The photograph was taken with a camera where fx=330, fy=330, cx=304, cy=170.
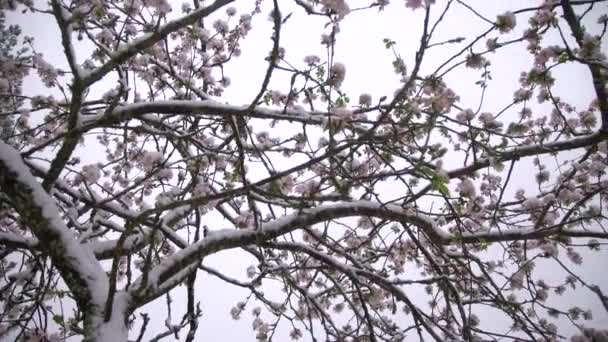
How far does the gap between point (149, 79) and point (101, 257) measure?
6.36 feet

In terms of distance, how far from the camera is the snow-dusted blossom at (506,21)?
6.87 feet

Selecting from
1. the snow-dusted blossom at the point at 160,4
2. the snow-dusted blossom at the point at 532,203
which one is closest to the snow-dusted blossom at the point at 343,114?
the snow-dusted blossom at the point at 160,4

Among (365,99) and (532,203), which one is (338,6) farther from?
(532,203)

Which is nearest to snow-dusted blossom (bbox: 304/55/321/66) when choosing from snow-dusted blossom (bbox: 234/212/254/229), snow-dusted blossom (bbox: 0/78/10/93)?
snow-dusted blossom (bbox: 234/212/254/229)

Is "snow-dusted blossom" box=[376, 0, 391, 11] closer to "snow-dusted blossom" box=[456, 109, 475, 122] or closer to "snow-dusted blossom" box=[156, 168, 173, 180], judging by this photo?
"snow-dusted blossom" box=[456, 109, 475, 122]

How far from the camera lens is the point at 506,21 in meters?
2.11

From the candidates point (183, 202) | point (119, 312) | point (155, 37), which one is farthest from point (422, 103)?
point (119, 312)

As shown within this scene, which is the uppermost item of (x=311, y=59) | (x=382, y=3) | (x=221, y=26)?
(x=221, y=26)

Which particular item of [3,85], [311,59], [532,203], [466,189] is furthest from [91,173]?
[532,203]

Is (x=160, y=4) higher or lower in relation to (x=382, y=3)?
higher

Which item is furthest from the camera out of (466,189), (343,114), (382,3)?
(466,189)

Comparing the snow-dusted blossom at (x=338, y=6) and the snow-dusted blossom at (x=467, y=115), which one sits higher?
the snow-dusted blossom at (x=467, y=115)

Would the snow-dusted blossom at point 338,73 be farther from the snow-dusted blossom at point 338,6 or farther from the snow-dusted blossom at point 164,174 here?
the snow-dusted blossom at point 164,174

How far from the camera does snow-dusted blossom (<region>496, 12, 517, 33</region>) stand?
2.09 m
